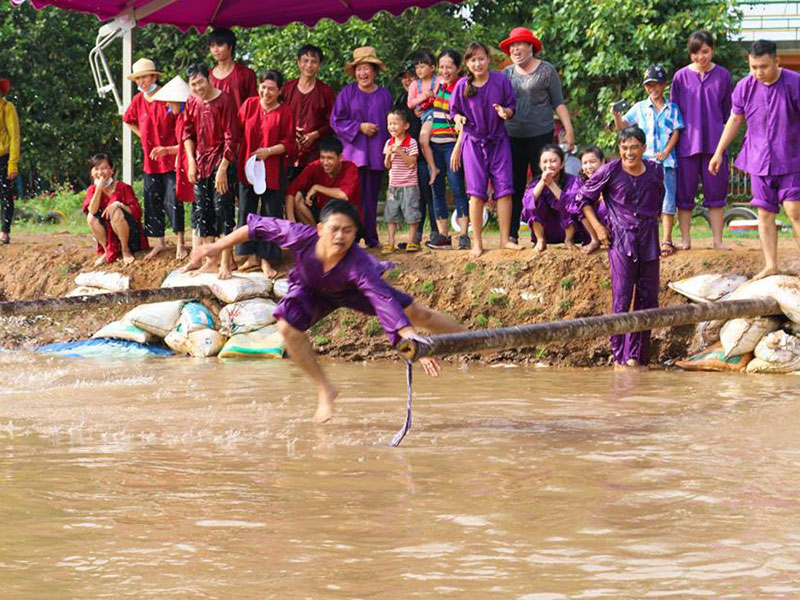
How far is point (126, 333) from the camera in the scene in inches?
413

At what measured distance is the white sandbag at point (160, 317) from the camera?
10398 millimetres

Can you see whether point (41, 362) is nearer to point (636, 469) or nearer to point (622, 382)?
point (622, 382)

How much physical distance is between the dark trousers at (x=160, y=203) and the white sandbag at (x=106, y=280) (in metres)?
0.59

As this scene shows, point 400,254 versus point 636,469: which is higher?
point 400,254

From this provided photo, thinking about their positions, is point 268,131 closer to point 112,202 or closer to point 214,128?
point 214,128

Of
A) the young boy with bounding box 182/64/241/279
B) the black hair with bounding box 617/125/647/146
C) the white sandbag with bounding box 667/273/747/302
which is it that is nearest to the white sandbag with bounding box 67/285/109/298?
the young boy with bounding box 182/64/241/279

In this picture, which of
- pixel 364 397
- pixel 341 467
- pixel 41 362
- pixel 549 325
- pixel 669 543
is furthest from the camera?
pixel 41 362

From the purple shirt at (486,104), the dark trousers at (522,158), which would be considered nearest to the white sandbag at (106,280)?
the purple shirt at (486,104)

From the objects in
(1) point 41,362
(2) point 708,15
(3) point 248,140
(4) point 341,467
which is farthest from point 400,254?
(2) point 708,15

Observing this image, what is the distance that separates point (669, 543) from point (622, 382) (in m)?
4.11

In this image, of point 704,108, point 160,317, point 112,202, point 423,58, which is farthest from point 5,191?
point 704,108

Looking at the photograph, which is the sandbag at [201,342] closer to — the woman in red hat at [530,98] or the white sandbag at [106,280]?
the white sandbag at [106,280]

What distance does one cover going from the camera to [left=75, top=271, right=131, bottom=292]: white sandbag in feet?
35.4

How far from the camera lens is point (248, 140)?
1009 centimetres
